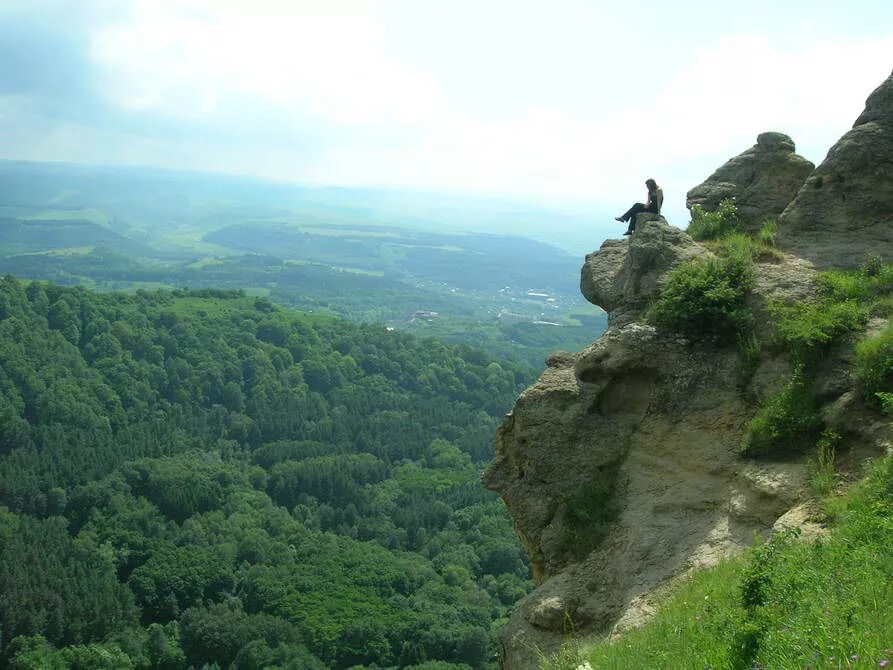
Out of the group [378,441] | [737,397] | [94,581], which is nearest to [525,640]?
[737,397]

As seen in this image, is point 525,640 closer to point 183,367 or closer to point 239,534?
point 239,534

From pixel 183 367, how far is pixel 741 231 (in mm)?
101736

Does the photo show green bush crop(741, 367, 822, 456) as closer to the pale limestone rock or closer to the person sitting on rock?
the pale limestone rock

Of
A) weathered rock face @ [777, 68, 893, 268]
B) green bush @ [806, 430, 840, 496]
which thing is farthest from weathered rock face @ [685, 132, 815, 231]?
green bush @ [806, 430, 840, 496]

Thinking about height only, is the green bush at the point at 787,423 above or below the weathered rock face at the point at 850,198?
below

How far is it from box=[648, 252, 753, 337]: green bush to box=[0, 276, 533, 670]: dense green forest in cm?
4098

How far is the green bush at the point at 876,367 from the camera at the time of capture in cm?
920

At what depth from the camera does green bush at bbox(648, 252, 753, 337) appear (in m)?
11.2

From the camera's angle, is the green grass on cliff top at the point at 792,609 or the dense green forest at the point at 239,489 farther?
the dense green forest at the point at 239,489

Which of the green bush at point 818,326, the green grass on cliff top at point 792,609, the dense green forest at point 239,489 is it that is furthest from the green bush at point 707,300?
the dense green forest at point 239,489

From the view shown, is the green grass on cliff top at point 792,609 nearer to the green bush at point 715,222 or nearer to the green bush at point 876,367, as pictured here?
the green bush at point 876,367

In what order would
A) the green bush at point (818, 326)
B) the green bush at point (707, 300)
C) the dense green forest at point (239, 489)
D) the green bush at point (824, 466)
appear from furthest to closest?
the dense green forest at point (239, 489), the green bush at point (707, 300), the green bush at point (818, 326), the green bush at point (824, 466)

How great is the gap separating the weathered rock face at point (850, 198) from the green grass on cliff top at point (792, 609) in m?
5.44

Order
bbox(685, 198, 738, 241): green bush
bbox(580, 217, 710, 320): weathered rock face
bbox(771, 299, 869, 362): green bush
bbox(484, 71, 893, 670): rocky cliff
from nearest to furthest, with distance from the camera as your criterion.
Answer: bbox(484, 71, 893, 670): rocky cliff, bbox(771, 299, 869, 362): green bush, bbox(580, 217, 710, 320): weathered rock face, bbox(685, 198, 738, 241): green bush
